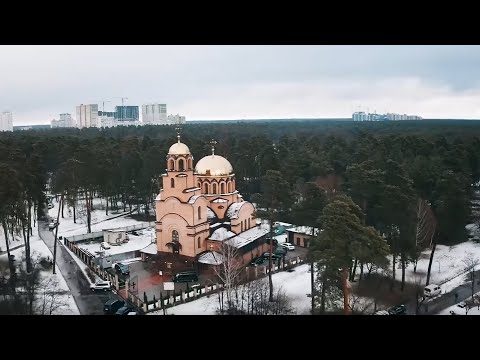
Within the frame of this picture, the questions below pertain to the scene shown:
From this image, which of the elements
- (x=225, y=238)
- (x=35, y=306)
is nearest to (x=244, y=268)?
(x=225, y=238)

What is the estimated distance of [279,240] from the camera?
56.5ft

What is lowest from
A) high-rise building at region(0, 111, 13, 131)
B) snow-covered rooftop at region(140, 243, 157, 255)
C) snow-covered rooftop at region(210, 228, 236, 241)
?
snow-covered rooftop at region(140, 243, 157, 255)

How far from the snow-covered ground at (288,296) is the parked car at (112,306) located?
98cm

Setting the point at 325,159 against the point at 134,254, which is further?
the point at 325,159

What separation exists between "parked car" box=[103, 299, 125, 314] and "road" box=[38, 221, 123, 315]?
0.14 m

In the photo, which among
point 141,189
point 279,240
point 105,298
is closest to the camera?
point 105,298

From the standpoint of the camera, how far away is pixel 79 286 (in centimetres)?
1245

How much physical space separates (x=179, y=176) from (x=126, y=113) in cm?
2356

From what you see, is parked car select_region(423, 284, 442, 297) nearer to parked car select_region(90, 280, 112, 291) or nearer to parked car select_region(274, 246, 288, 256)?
parked car select_region(274, 246, 288, 256)

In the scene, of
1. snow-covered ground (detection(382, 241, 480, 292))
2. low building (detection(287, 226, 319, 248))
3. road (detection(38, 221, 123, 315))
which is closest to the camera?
road (detection(38, 221, 123, 315))

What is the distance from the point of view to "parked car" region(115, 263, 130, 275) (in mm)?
13359

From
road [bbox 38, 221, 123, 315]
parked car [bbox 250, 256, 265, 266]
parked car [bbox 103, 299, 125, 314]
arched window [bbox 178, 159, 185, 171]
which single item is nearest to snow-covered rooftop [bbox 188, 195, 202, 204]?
arched window [bbox 178, 159, 185, 171]

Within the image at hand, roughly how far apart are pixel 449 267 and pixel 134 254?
34.9 ft
